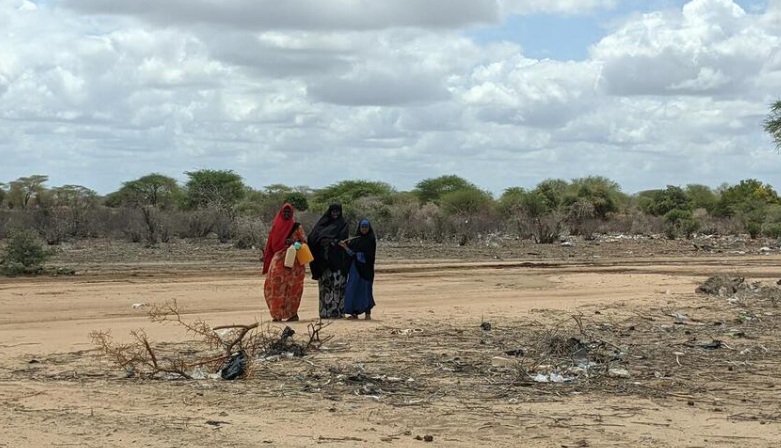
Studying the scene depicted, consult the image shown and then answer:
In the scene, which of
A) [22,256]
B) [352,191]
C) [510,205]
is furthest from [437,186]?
[22,256]

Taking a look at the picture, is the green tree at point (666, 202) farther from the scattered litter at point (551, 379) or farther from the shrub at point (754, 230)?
the scattered litter at point (551, 379)

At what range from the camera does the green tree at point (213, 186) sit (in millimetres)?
51737

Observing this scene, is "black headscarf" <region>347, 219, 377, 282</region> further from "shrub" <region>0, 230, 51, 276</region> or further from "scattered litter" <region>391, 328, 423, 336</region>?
"shrub" <region>0, 230, 51, 276</region>

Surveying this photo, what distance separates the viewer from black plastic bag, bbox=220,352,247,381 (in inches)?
413

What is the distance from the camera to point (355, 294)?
15.7m

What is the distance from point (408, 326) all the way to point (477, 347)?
7.82 feet

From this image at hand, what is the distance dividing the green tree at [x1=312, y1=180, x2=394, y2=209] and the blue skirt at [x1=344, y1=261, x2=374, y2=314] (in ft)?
144

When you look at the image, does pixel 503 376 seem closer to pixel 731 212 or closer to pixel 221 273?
pixel 221 273

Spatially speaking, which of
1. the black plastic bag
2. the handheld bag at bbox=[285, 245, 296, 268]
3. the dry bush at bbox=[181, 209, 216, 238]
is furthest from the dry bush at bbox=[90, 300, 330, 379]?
the dry bush at bbox=[181, 209, 216, 238]

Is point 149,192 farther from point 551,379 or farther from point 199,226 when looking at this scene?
point 551,379

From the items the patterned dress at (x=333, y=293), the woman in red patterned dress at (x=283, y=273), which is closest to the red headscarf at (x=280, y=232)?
the woman in red patterned dress at (x=283, y=273)

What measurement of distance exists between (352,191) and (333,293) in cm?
4770

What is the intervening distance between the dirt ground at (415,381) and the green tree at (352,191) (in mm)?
38982

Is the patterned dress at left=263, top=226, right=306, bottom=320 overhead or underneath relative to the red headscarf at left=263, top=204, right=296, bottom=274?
underneath
